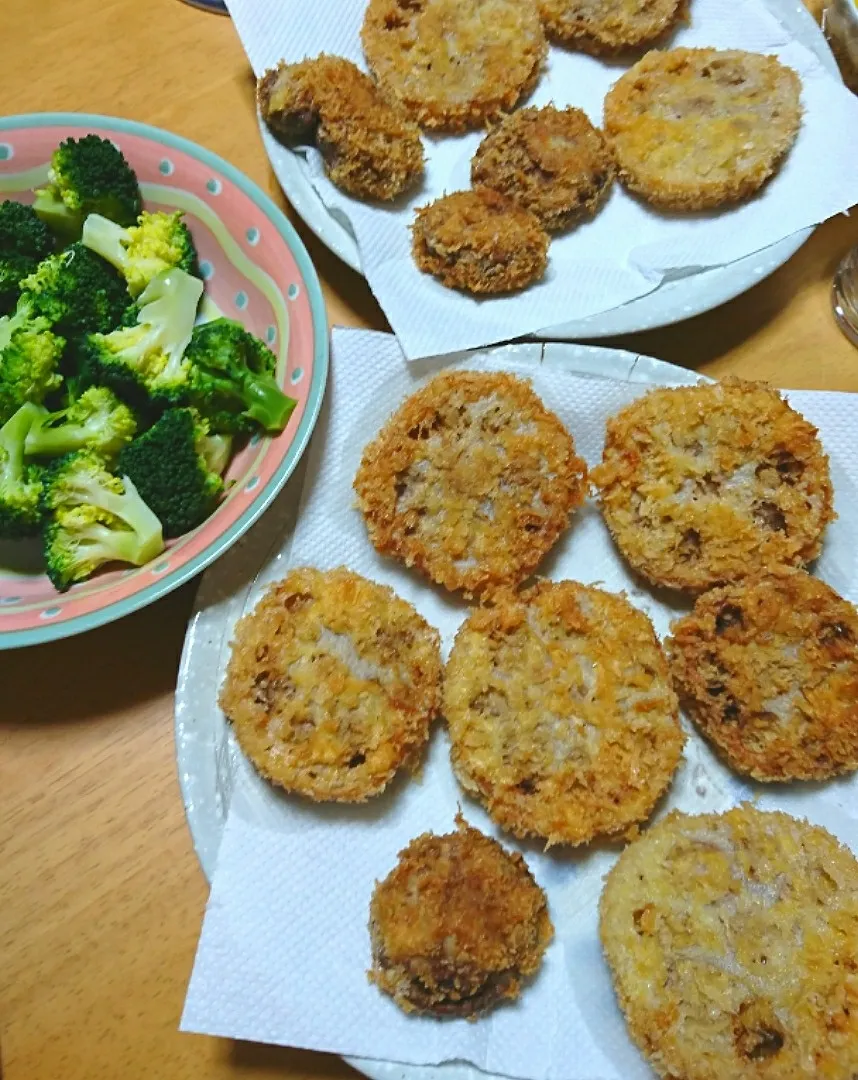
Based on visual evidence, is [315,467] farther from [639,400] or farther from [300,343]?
[639,400]

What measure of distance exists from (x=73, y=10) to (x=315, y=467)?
164 cm

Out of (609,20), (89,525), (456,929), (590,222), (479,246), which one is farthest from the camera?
(609,20)

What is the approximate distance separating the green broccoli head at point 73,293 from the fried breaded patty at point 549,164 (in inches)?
37.5

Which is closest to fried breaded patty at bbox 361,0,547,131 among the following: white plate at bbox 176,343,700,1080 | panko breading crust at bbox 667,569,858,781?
white plate at bbox 176,343,700,1080

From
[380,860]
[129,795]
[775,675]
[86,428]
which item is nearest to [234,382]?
[86,428]

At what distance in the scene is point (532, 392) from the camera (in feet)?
6.23

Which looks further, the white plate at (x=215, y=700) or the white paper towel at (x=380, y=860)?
the white plate at (x=215, y=700)

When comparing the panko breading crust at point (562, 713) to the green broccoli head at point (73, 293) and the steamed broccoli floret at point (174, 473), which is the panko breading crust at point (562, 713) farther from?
the green broccoli head at point (73, 293)

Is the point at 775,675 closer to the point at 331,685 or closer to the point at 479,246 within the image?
the point at 331,685

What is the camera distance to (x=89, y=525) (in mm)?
1714

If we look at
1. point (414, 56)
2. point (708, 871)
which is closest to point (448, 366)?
point (414, 56)

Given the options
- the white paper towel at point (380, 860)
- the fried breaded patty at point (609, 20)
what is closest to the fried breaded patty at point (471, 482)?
the white paper towel at point (380, 860)

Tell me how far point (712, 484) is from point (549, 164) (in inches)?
34.8

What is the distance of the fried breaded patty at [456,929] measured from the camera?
1.46 m
